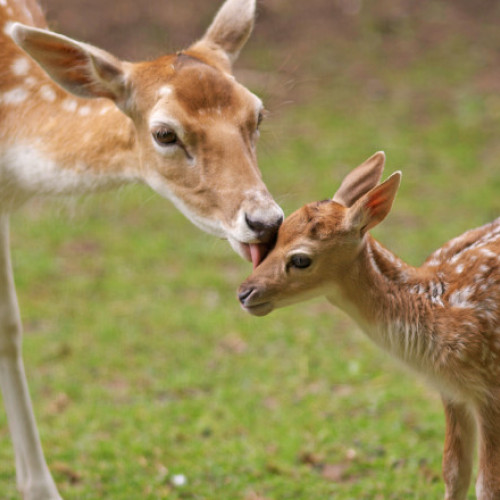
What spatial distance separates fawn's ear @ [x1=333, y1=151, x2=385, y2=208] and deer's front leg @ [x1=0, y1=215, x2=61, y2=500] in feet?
Answer: 6.72

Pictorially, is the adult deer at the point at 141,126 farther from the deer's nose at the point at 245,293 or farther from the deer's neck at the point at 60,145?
the deer's nose at the point at 245,293

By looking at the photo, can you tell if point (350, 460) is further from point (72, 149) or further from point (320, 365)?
point (72, 149)

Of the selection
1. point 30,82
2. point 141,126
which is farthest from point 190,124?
point 30,82

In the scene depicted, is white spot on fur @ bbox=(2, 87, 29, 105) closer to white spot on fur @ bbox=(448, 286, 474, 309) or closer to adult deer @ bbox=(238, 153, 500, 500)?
adult deer @ bbox=(238, 153, 500, 500)

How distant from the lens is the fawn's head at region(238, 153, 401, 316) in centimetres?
418

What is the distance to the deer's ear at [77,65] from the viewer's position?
178 inches

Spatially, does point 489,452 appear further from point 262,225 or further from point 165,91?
point 165,91

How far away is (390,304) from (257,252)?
636mm

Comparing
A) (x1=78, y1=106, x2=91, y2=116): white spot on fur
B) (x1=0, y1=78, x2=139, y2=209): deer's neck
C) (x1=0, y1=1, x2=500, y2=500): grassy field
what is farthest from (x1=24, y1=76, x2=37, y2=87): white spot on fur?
(x1=0, y1=1, x2=500, y2=500): grassy field

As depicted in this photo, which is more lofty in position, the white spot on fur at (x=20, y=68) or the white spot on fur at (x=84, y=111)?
the white spot on fur at (x=20, y=68)

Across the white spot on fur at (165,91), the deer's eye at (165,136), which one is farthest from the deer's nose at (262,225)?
the white spot on fur at (165,91)

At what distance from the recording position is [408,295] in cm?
450

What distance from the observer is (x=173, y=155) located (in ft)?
14.6

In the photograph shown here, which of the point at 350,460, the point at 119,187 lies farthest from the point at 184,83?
the point at 350,460
